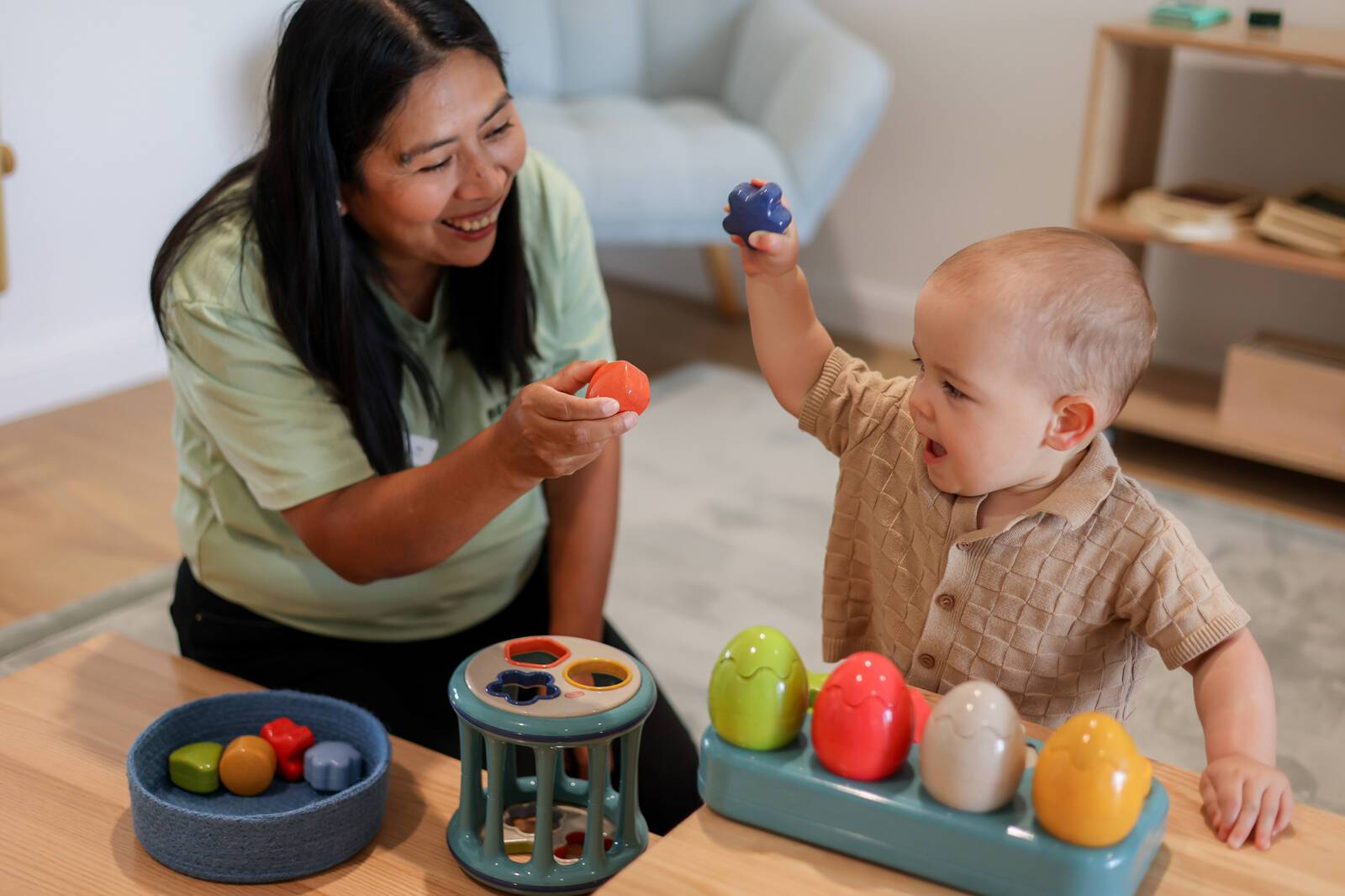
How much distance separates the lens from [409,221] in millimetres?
1235

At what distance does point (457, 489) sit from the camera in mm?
1147

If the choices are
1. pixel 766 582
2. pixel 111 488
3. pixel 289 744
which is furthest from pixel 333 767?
pixel 111 488

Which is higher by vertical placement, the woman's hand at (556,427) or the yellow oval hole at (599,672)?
the woman's hand at (556,427)

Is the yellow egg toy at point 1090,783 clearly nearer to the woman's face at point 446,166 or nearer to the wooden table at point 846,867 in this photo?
the wooden table at point 846,867

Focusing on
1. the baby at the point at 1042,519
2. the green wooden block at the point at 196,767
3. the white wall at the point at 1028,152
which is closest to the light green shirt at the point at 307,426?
the green wooden block at the point at 196,767

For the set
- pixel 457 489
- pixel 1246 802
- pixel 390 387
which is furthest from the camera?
pixel 390 387

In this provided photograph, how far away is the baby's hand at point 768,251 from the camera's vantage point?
3.24 ft

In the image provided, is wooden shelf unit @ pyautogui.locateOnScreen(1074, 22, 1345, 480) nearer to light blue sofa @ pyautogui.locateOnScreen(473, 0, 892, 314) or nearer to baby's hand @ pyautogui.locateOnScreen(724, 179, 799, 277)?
light blue sofa @ pyautogui.locateOnScreen(473, 0, 892, 314)

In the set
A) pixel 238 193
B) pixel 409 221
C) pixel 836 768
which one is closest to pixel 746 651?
pixel 836 768

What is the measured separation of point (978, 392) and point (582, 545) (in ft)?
2.07

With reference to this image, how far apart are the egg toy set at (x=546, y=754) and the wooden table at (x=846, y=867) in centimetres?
17

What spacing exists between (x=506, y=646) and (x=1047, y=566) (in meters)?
0.40

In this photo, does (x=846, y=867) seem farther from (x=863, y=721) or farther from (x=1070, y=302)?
(x=1070, y=302)

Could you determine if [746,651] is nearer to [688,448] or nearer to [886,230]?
[688,448]
